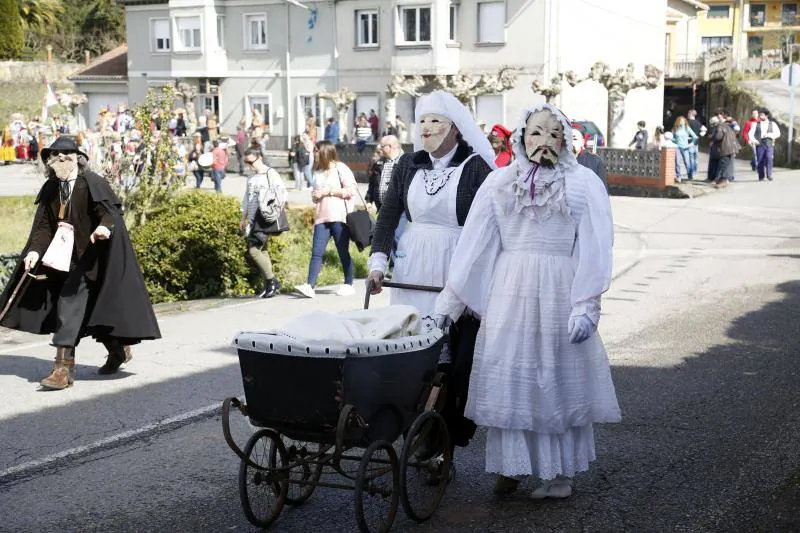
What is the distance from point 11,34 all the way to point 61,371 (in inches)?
2141

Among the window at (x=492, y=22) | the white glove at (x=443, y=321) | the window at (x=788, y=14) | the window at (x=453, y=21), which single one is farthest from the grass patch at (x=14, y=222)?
the window at (x=788, y=14)

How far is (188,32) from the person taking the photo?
5019cm

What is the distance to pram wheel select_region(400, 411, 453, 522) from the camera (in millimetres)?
5320

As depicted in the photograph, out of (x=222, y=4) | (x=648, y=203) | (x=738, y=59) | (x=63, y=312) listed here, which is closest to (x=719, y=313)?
(x=63, y=312)

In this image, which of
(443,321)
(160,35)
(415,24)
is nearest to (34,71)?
(160,35)

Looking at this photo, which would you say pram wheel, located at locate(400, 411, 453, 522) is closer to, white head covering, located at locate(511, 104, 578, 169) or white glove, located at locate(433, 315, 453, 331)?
white glove, located at locate(433, 315, 453, 331)

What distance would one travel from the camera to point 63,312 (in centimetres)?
843

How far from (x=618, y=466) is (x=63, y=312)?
415 cm

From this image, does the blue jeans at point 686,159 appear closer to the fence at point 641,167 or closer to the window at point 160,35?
the fence at point 641,167

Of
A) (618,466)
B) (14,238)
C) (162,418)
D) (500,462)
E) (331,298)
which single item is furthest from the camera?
(14,238)

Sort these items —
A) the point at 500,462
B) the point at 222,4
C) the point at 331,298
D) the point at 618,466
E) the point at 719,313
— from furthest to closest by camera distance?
the point at 222,4
the point at 331,298
the point at 719,313
the point at 618,466
the point at 500,462

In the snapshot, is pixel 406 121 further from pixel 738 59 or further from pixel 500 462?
pixel 500 462

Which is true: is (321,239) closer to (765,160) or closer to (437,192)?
(437,192)

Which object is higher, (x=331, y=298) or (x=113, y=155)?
(x=113, y=155)
